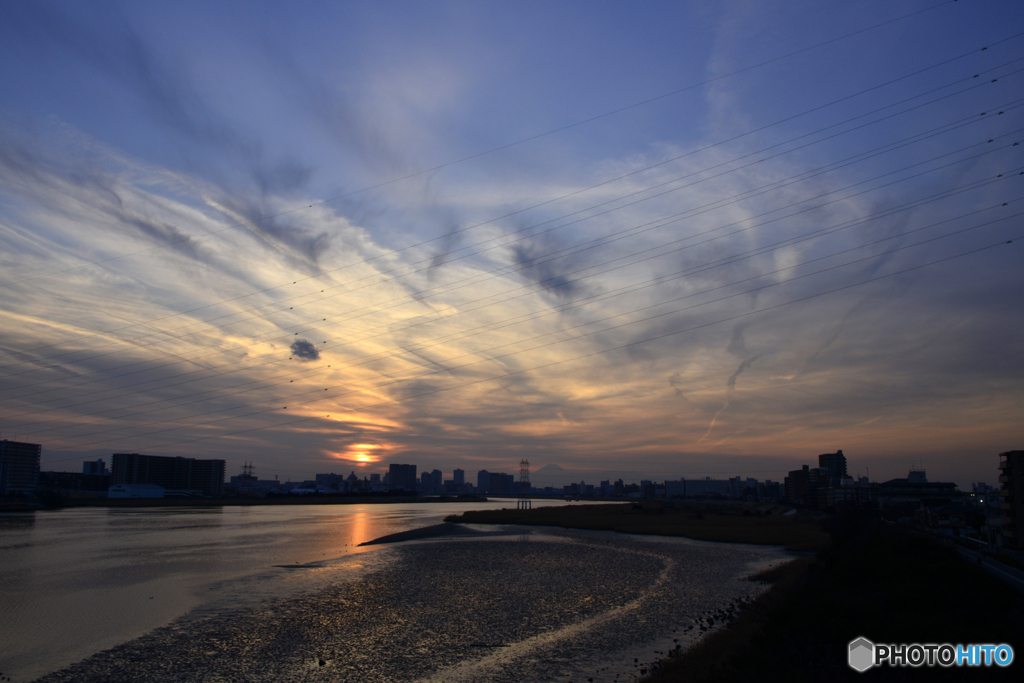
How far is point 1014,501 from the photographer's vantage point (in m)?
62.7

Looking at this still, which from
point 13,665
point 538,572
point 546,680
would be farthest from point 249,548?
point 546,680

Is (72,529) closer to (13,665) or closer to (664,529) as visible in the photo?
(13,665)

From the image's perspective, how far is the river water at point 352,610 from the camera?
68.7ft

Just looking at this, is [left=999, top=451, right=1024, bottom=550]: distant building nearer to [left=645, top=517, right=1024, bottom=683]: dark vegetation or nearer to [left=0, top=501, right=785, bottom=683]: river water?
[left=0, top=501, right=785, bottom=683]: river water

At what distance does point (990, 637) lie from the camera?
51.9 ft

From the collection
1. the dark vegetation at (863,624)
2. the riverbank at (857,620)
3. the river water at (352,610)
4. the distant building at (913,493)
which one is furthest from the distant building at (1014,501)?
the distant building at (913,493)

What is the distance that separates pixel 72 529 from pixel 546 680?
→ 92.5m

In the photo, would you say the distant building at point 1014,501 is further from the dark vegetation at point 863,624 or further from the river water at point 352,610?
the dark vegetation at point 863,624

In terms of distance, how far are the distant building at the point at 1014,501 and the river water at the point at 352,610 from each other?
94.9ft

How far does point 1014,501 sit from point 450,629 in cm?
6899

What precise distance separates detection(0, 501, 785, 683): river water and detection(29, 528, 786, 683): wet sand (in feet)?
0.38

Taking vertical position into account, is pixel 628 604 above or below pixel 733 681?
below

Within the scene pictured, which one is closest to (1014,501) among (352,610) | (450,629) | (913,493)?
(450,629)

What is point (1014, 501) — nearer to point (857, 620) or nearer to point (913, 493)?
point (857, 620)
